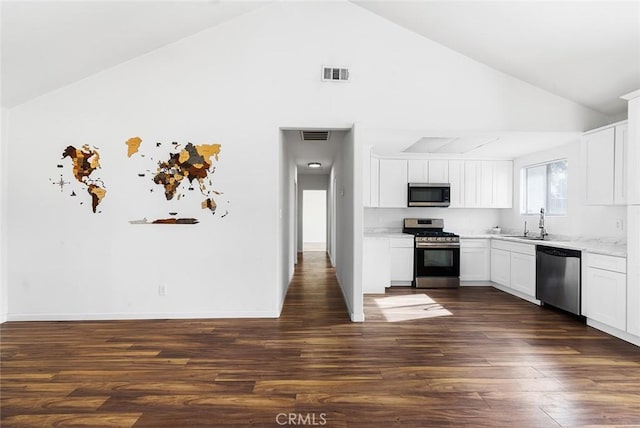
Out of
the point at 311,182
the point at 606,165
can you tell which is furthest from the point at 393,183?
the point at 311,182

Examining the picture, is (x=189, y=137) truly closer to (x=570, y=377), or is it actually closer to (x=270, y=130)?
(x=270, y=130)

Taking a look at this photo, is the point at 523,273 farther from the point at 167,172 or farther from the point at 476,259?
the point at 167,172

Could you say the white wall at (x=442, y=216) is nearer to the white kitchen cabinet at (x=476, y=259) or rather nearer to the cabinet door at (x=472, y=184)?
the cabinet door at (x=472, y=184)

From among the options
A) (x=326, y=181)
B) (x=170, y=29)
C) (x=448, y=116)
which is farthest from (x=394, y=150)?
(x=326, y=181)

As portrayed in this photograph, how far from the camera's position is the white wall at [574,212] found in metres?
4.19

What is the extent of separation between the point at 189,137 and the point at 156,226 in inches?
43.6

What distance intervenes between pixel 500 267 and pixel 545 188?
147 centimetres

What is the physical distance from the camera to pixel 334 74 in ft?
13.2

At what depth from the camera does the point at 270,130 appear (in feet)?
13.2

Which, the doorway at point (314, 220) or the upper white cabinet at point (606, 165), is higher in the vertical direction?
the upper white cabinet at point (606, 165)

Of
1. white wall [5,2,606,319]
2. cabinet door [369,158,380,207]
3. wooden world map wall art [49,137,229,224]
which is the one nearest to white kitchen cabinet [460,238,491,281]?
cabinet door [369,158,380,207]

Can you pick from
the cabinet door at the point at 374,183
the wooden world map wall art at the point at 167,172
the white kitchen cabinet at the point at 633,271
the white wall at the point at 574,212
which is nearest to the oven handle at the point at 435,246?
the cabinet door at the point at 374,183

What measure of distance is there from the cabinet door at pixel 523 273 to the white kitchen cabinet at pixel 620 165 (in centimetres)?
137

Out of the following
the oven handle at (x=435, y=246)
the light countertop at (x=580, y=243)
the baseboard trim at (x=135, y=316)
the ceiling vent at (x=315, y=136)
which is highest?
the ceiling vent at (x=315, y=136)
